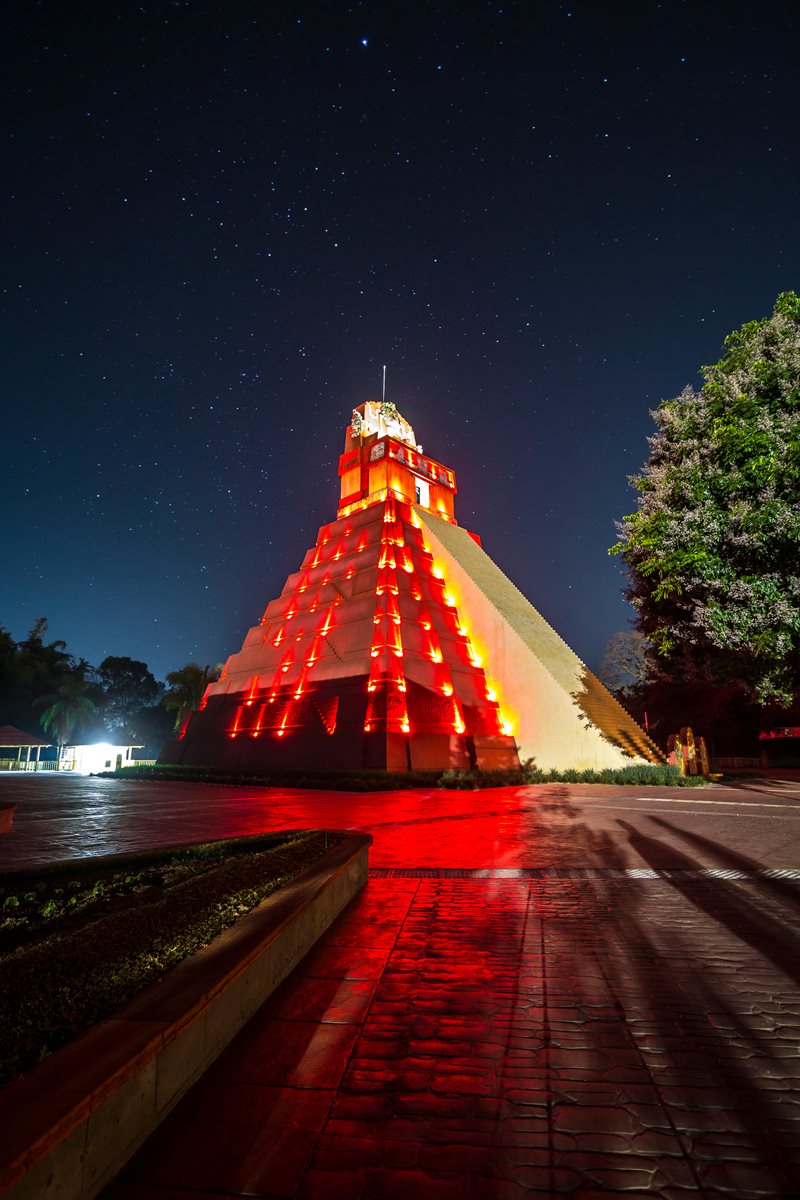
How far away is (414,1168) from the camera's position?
2035 mm

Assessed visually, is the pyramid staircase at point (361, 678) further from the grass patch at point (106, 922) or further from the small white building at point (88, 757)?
the grass patch at point (106, 922)

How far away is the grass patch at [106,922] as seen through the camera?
238cm

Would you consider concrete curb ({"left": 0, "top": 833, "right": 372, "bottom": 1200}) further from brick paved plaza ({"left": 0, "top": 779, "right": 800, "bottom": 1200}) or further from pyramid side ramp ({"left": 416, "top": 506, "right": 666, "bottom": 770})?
pyramid side ramp ({"left": 416, "top": 506, "right": 666, "bottom": 770})

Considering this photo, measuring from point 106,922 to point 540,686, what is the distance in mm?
22472

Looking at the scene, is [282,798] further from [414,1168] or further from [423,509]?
[423,509]

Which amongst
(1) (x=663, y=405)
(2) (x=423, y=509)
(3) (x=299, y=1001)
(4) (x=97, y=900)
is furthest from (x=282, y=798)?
(2) (x=423, y=509)

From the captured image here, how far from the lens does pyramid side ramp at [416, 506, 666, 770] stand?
2311cm

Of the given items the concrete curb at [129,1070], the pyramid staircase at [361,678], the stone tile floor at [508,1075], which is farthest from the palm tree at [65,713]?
the concrete curb at [129,1070]

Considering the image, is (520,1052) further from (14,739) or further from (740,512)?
(14,739)

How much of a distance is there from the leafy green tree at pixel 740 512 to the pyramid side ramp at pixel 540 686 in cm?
840

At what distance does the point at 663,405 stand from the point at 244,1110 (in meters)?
17.3

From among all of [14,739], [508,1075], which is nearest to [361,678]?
[508,1075]

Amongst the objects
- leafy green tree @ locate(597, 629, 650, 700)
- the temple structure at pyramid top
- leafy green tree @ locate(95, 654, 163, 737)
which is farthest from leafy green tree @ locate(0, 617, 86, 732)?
leafy green tree @ locate(597, 629, 650, 700)

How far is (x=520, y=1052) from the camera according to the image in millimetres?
2807
